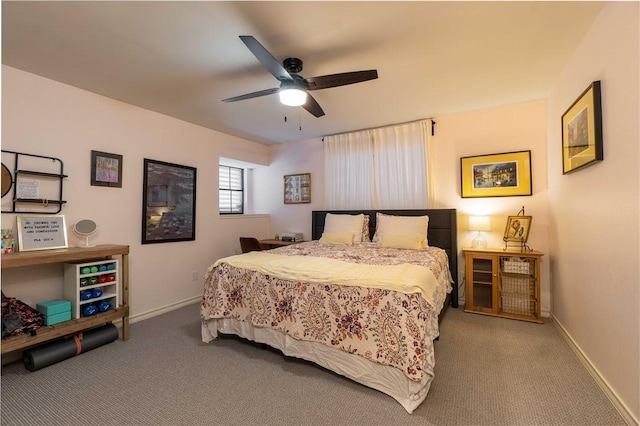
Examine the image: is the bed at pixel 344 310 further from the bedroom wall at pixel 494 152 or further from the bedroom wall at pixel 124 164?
the bedroom wall at pixel 124 164

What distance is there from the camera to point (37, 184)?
249cm

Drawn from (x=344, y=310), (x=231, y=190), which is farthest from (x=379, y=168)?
(x=231, y=190)

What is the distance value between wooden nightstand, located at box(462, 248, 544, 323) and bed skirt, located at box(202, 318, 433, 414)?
1.84m

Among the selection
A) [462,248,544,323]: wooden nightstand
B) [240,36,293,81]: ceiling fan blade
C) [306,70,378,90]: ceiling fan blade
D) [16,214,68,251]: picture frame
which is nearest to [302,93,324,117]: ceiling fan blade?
[306,70,378,90]: ceiling fan blade

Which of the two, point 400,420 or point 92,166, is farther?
point 92,166

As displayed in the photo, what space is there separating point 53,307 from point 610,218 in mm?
4055

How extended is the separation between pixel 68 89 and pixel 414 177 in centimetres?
393

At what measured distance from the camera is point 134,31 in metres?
1.95

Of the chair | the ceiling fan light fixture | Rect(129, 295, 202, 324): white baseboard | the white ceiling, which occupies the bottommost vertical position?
Rect(129, 295, 202, 324): white baseboard

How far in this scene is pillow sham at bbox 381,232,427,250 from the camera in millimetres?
3283

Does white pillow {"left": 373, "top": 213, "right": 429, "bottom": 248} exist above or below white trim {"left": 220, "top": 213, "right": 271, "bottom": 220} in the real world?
below

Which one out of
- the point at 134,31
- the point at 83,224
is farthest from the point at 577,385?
the point at 83,224

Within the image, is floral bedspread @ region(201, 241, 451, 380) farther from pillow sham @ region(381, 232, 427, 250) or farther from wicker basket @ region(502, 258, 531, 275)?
wicker basket @ region(502, 258, 531, 275)

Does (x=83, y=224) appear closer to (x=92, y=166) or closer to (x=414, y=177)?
(x=92, y=166)
